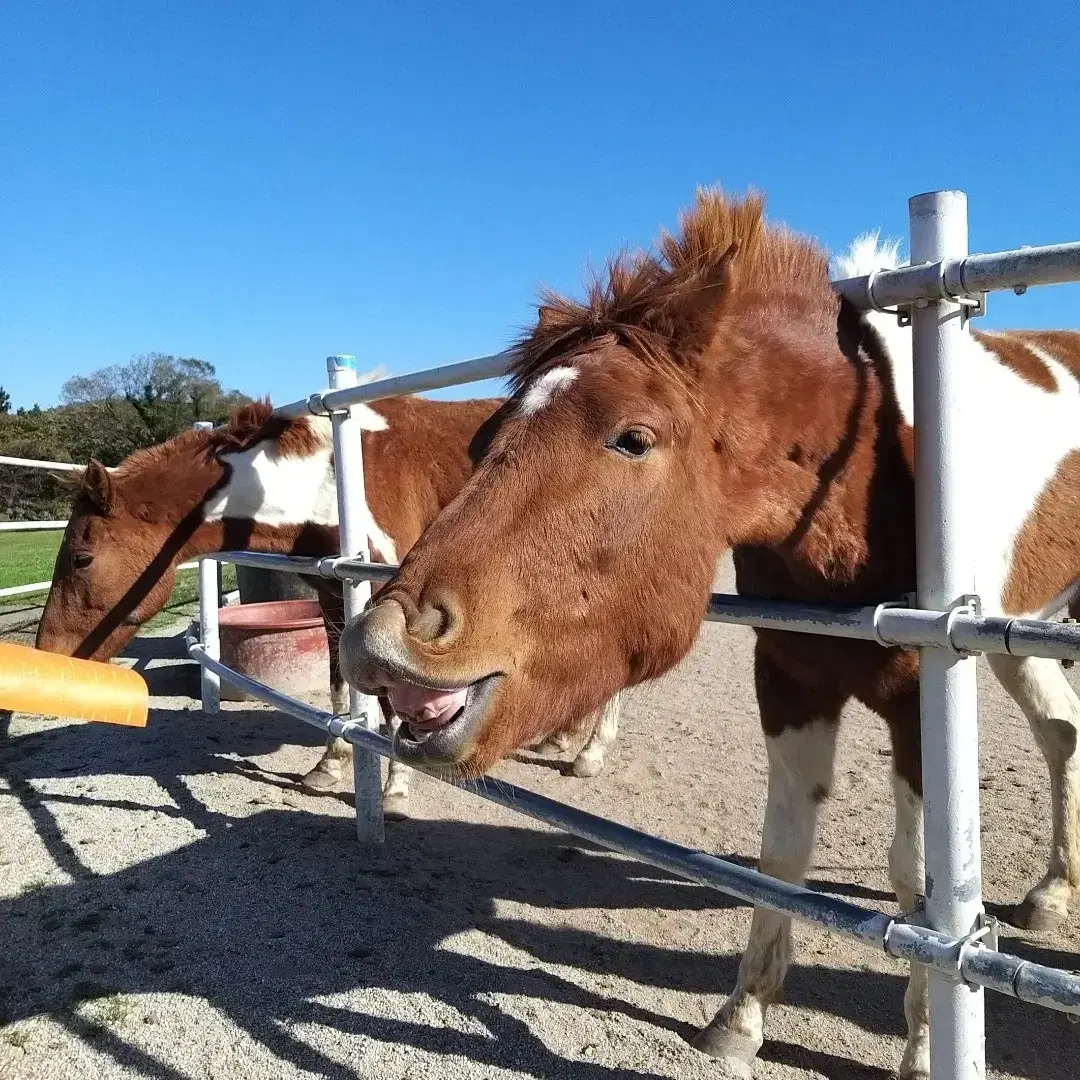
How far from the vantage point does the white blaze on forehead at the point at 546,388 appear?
1.61 m

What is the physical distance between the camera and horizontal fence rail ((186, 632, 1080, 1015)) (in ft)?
3.99

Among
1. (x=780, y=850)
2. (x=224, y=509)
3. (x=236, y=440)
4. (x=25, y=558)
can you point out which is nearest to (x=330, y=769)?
(x=224, y=509)

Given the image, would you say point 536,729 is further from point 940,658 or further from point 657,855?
point 940,658

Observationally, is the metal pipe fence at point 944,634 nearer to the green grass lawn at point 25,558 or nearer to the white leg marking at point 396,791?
the white leg marking at point 396,791

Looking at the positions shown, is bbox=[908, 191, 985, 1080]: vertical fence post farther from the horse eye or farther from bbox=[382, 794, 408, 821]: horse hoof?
bbox=[382, 794, 408, 821]: horse hoof

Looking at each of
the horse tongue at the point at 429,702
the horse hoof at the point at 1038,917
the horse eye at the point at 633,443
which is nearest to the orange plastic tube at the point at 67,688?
the horse tongue at the point at 429,702

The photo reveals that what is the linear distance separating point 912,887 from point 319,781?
10.3 ft

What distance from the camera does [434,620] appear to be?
138 cm

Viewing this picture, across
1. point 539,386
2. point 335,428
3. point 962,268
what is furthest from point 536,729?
point 335,428

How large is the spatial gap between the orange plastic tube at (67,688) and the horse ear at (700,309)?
5.49 ft

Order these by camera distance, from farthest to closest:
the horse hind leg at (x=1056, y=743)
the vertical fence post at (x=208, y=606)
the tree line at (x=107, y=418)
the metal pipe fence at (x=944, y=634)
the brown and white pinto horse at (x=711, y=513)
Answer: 1. the tree line at (x=107, y=418)
2. the vertical fence post at (x=208, y=606)
3. the horse hind leg at (x=1056, y=743)
4. the brown and white pinto horse at (x=711, y=513)
5. the metal pipe fence at (x=944, y=634)

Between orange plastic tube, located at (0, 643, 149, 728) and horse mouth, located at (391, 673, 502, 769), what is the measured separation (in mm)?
1063

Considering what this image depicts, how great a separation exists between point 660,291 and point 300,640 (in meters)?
5.09

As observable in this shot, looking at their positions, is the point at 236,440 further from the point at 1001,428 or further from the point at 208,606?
the point at 1001,428
